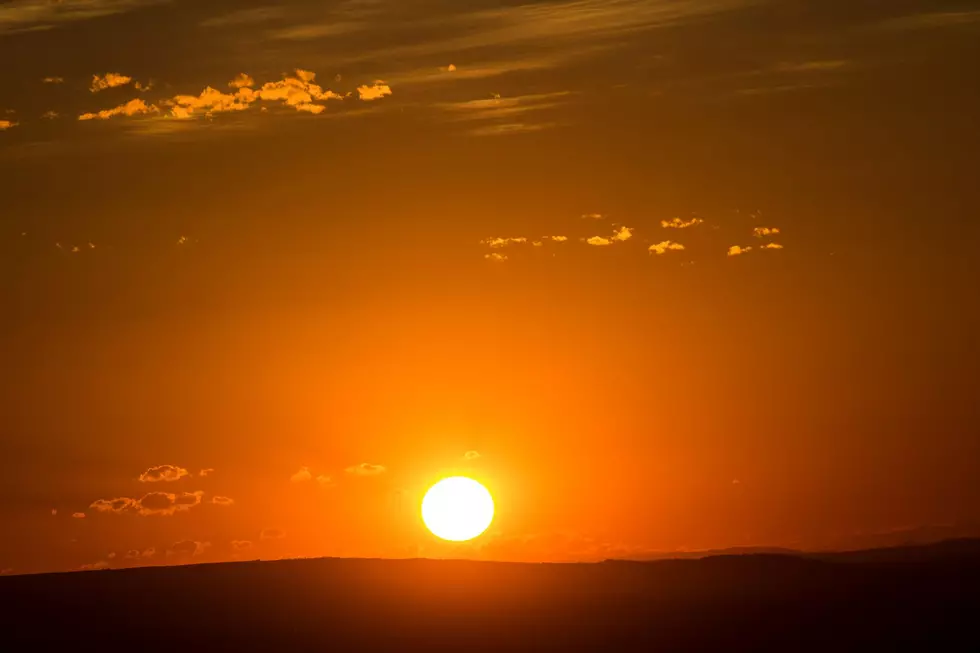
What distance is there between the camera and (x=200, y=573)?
7494 cm

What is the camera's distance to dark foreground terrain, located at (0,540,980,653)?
197 feet

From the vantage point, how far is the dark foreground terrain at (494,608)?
59.9 m

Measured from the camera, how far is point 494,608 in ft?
214

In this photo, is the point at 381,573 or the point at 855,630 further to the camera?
the point at 381,573

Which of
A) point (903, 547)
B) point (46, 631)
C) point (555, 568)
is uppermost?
point (903, 547)

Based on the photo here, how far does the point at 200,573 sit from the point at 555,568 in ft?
57.7

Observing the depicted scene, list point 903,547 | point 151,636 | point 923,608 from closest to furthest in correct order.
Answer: point 151,636, point 923,608, point 903,547

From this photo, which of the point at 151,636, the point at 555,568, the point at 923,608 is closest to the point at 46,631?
the point at 151,636

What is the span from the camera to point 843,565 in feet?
255

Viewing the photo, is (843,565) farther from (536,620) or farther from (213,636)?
(213,636)

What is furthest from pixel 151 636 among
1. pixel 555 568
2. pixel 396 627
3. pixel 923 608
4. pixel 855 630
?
pixel 923 608

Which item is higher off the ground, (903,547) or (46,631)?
(903,547)

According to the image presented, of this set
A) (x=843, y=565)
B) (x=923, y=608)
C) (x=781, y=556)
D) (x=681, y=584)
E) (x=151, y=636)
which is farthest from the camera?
(x=781, y=556)

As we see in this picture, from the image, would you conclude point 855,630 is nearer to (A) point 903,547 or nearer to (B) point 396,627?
(B) point 396,627
